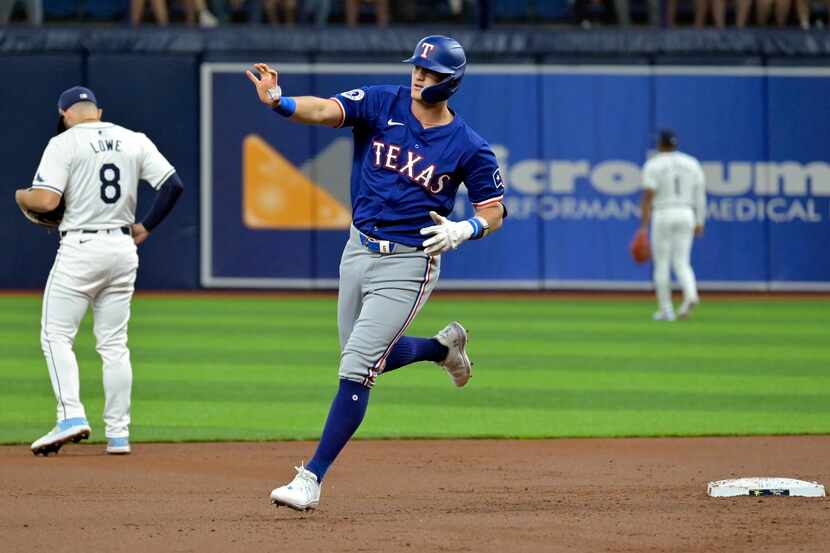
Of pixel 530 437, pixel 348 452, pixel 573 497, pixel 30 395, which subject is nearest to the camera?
pixel 573 497

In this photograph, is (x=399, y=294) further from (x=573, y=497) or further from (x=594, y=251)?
(x=594, y=251)

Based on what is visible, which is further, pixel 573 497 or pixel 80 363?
pixel 80 363

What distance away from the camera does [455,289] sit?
73.6ft

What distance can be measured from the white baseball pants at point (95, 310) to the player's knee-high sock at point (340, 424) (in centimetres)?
227

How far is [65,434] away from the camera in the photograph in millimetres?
8711

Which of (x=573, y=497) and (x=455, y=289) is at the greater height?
(x=455, y=289)

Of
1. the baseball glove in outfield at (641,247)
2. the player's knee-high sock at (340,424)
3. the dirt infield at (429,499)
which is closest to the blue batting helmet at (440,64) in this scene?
the player's knee-high sock at (340,424)

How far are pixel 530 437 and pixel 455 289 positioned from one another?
41.4ft

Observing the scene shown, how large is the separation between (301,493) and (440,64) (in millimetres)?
2011

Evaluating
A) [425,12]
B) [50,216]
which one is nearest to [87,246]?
[50,216]

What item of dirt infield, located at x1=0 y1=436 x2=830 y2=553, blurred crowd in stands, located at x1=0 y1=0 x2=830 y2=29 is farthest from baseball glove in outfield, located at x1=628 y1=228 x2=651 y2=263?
dirt infield, located at x1=0 y1=436 x2=830 y2=553

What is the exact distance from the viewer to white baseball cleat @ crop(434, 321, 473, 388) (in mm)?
8367

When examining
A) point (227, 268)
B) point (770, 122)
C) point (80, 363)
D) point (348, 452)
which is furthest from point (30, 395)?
point (770, 122)

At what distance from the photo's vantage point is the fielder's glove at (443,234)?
6.84 m
